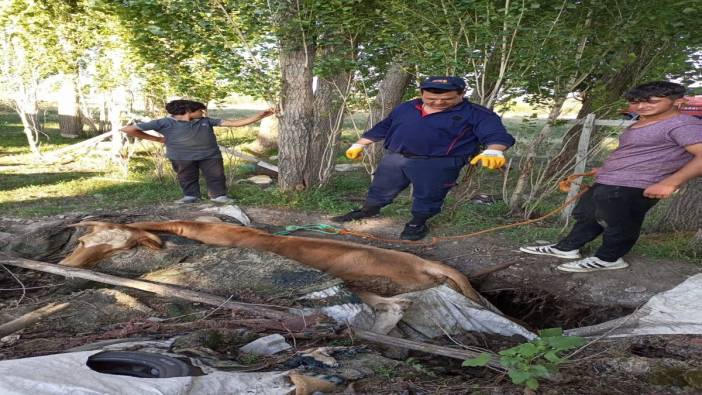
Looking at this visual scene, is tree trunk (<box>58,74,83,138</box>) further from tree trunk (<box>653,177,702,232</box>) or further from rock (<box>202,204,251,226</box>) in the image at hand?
tree trunk (<box>653,177,702,232</box>)

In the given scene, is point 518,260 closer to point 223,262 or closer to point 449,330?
point 449,330

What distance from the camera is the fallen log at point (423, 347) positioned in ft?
6.84

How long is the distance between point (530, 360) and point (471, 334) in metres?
0.92

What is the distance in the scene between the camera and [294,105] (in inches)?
245

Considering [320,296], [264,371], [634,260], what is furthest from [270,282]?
[634,260]

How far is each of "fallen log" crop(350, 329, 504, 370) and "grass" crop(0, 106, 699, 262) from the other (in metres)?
2.76

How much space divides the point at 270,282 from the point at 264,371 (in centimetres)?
103

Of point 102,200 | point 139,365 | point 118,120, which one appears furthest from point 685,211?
point 118,120

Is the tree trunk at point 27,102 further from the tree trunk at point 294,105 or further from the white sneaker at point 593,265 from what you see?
the white sneaker at point 593,265

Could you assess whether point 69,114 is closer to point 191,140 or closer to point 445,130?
point 191,140

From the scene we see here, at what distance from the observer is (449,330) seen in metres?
2.80

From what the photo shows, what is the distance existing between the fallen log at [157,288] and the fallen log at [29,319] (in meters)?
0.27

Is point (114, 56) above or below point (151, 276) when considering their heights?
above

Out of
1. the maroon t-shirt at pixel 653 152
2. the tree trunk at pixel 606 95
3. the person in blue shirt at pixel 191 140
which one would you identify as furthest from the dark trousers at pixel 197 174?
the maroon t-shirt at pixel 653 152
